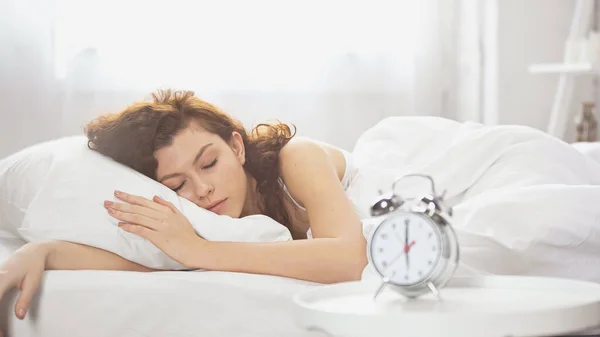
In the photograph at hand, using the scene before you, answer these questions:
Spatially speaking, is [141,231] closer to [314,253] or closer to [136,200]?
[136,200]

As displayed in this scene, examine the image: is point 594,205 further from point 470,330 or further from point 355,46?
point 355,46

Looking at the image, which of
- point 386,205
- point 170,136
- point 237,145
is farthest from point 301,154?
point 386,205

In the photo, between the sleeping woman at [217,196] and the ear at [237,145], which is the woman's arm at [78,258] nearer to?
the sleeping woman at [217,196]

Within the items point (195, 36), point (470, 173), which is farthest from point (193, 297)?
point (195, 36)

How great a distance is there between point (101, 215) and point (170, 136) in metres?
0.24

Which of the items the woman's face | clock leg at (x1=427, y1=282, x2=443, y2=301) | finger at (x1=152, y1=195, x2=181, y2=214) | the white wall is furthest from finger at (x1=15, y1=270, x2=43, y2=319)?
the white wall

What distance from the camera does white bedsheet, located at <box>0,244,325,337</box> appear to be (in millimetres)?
1390

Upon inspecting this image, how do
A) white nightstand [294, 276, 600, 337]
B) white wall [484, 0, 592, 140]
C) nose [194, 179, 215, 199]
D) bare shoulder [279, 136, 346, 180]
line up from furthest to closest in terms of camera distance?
white wall [484, 0, 592, 140] → bare shoulder [279, 136, 346, 180] → nose [194, 179, 215, 199] → white nightstand [294, 276, 600, 337]

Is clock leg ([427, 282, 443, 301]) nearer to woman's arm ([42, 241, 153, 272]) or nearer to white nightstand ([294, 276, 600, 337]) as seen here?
white nightstand ([294, 276, 600, 337])

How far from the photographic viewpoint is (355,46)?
3.41 m

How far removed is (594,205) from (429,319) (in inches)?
22.3

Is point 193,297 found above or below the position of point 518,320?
below

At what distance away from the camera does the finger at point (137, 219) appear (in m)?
1.58

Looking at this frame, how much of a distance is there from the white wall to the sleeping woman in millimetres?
1640
